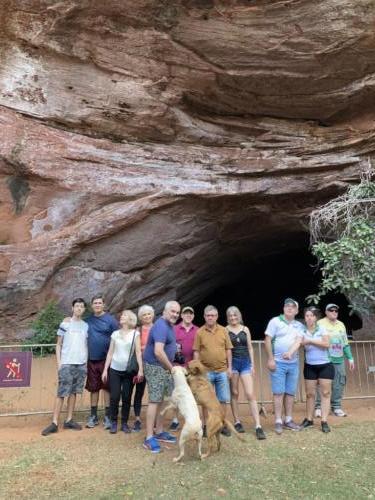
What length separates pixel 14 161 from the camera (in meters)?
9.27

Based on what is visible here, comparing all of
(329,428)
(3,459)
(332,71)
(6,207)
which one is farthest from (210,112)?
(3,459)

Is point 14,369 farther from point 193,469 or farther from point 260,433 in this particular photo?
point 260,433

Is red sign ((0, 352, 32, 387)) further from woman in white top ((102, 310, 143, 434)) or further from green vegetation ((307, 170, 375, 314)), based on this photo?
green vegetation ((307, 170, 375, 314))

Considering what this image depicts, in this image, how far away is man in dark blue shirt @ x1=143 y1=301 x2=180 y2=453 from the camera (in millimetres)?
5082

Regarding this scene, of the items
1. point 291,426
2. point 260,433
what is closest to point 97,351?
point 260,433

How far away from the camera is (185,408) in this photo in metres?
4.84

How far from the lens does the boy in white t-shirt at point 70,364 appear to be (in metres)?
5.82

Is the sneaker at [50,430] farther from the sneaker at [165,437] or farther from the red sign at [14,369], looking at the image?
the sneaker at [165,437]

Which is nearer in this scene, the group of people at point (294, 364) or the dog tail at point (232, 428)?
the dog tail at point (232, 428)

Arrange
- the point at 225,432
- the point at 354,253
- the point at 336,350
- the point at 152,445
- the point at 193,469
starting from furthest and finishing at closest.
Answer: the point at 354,253 → the point at 336,350 → the point at 225,432 → the point at 152,445 → the point at 193,469

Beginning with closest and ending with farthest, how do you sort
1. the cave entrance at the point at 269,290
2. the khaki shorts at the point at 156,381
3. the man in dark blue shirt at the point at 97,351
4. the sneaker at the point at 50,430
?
the khaki shorts at the point at 156,381 < the sneaker at the point at 50,430 < the man in dark blue shirt at the point at 97,351 < the cave entrance at the point at 269,290

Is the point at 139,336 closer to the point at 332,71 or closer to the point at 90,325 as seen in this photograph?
the point at 90,325

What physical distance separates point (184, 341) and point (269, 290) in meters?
16.7

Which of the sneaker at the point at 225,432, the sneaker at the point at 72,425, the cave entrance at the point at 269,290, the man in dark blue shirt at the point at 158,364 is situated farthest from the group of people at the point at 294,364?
the cave entrance at the point at 269,290
